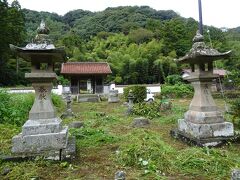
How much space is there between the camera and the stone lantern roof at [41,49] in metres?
4.75

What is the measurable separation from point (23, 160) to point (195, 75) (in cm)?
430

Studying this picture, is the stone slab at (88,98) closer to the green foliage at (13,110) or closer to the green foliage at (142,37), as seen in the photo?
the green foliage at (13,110)

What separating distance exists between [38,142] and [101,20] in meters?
A: 72.3

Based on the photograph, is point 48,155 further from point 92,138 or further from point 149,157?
point 149,157

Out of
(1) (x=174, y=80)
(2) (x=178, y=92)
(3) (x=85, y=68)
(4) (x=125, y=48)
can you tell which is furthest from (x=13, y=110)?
(4) (x=125, y=48)

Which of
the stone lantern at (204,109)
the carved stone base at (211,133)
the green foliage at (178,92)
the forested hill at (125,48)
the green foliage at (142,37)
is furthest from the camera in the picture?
the green foliage at (142,37)

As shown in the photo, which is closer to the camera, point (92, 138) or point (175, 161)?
point (175, 161)

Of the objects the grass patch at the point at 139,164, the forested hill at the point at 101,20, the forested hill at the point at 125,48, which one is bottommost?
the grass patch at the point at 139,164

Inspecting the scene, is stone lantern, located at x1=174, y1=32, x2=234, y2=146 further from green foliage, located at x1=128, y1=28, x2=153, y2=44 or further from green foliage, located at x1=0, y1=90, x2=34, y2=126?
green foliage, located at x1=128, y1=28, x2=153, y2=44

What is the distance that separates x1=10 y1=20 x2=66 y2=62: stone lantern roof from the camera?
475cm

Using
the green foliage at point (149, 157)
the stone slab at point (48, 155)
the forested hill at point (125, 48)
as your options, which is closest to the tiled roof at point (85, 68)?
the forested hill at point (125, 48)

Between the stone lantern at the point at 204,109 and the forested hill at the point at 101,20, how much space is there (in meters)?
54.3

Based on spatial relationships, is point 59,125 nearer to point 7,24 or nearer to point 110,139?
point 110,139

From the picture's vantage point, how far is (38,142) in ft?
15.6
